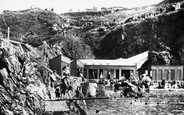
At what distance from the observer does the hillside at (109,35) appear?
436 ft

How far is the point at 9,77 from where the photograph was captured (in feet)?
108

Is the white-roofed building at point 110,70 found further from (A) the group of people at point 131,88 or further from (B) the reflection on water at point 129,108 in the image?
(B) the reflection on water at point 129,108

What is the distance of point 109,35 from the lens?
561ft

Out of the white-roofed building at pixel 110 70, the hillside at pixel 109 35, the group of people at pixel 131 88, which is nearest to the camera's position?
the group of people at pixel 131 88

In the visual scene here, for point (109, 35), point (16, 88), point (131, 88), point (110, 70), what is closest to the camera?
point (16, 88)

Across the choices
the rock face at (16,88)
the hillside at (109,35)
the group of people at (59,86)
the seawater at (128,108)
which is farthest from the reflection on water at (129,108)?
the hillside at (109,35)

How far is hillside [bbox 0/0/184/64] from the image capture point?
133 m

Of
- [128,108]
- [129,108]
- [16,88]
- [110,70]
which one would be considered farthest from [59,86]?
[110,70]

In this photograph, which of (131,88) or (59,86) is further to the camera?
(131,88)

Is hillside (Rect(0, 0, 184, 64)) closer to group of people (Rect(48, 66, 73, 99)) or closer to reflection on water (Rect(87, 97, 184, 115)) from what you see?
reflection on water (Rect(87, 97, 184, 115))

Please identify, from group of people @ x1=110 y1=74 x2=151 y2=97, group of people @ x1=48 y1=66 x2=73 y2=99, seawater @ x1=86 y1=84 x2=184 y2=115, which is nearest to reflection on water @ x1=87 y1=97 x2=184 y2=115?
seawater @ x1=86 y1=84 x2=184 y2=115

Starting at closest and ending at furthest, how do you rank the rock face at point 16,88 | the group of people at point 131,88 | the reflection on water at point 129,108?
the rock face at point 16,88, the reflection on water at point 129,108, the group of people at point 131,88

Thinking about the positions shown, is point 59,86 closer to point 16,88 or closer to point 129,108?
point 129,108

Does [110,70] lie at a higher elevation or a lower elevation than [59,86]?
higher
